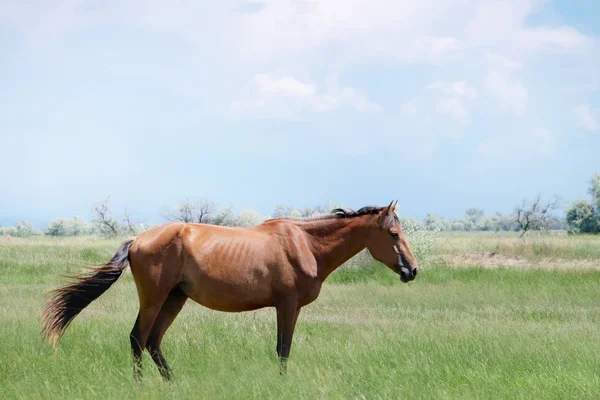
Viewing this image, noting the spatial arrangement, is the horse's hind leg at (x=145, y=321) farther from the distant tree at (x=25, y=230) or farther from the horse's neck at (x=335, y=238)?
the distant tree at (x=25, y=230)

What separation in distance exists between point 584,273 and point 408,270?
1606cm

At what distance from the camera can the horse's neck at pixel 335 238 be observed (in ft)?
27.4

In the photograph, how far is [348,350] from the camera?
346 inches

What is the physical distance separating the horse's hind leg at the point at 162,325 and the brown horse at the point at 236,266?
11 millimetres

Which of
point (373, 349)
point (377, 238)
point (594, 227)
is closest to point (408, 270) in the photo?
point (377, 238)

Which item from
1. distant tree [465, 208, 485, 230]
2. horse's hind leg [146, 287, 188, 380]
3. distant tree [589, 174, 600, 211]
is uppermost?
horse's hind leg [146, 287, 188, 380]

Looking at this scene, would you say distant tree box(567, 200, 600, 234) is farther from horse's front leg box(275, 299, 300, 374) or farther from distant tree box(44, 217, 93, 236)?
horse's front leg box(275, 299, 300, 374)

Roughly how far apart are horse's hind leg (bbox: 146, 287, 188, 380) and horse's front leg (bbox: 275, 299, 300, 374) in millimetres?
Result: 1137

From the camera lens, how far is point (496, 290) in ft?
59.9

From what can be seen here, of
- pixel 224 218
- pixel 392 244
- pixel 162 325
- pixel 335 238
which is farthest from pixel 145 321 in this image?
pixel 224 218

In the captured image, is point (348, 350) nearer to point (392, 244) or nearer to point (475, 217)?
point (392, 244)

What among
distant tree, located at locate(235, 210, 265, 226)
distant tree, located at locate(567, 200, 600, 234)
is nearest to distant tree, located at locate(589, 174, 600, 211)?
distant tree, located at locate(567, 200, 600, 234)

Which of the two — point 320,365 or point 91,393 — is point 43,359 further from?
point 320,365

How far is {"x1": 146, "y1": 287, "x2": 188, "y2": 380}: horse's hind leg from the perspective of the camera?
8008 millimetres
